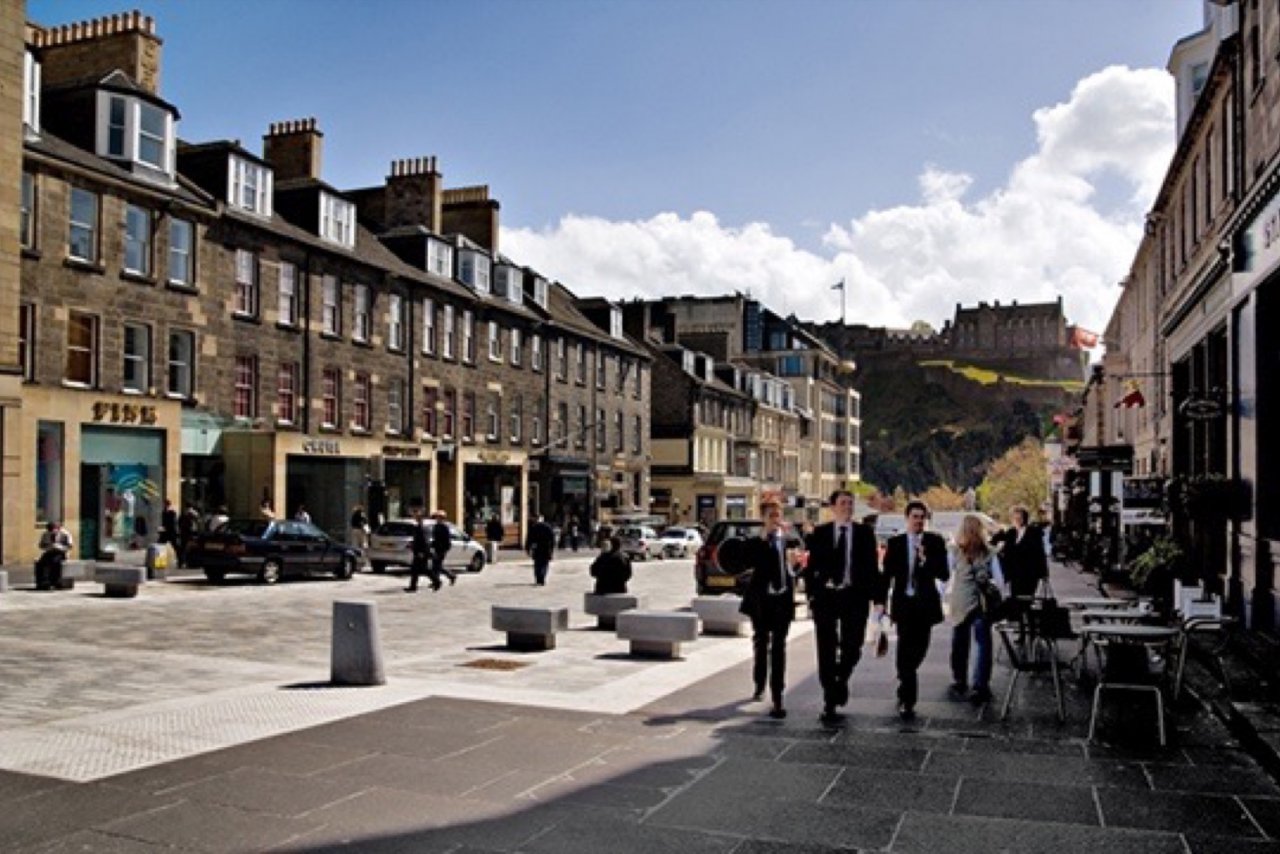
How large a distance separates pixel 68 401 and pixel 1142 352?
2776 centimetres

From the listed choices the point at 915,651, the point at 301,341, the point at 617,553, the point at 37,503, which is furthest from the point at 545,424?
the point at 915,651

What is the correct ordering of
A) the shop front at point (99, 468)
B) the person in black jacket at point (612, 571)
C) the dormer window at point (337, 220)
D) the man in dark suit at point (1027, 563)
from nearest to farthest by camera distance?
the man in dark suit at point (1027, 563), the person in black jacket at point (612, 571), the shop front at point (99, 468), the dormer window at point (337, 220)

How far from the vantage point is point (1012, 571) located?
1359 cm

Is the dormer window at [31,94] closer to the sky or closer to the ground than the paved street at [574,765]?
closer to the sky

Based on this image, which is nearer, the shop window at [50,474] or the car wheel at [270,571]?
the car wheel at [270,571]

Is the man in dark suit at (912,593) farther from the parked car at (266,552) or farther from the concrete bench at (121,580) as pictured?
the parked car at (266,552)

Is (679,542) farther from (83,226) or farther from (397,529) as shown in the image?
(83,226)

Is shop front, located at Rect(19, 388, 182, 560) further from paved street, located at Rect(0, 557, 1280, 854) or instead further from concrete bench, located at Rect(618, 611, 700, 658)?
concrete bench, located at Rect(618, 611, 700, 658)

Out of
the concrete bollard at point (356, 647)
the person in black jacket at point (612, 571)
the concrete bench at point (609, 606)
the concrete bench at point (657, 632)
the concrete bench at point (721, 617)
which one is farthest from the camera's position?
the person in black jacket at point (612, 571)

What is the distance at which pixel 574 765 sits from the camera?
794 centimetres

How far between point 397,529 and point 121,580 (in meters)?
10.2

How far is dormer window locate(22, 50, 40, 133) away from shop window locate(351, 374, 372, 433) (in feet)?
42.1

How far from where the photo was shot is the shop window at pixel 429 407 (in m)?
41.8

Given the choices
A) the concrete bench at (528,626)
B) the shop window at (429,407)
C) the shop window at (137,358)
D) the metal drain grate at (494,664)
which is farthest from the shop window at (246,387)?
the metal drain grate at (494,664)
